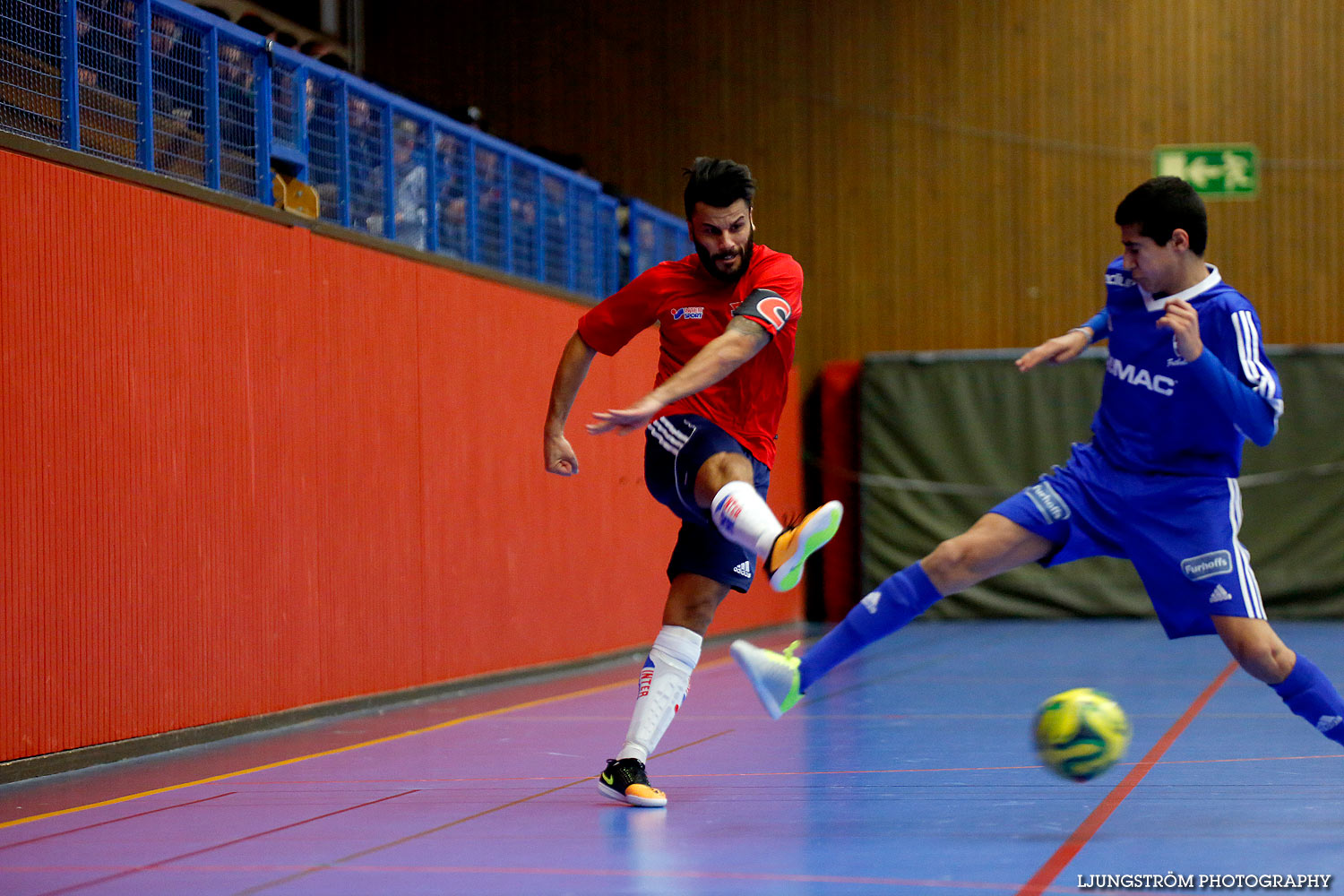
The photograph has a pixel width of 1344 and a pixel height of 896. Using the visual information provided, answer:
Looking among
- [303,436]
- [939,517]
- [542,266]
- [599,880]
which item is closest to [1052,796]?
[599,880]

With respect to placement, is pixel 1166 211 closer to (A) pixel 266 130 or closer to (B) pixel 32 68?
(B) pixel 32 68

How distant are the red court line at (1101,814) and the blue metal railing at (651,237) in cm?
661

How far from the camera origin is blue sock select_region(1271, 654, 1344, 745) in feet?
13.5

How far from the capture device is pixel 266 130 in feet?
24.0

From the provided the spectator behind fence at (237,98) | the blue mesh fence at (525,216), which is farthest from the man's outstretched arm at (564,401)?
the blue mesh fence at (525,216)

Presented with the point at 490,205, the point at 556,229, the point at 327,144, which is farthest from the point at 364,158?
the point at 556,229

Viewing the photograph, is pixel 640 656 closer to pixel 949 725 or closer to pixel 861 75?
pixel 949 725

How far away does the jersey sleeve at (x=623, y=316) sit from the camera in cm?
482

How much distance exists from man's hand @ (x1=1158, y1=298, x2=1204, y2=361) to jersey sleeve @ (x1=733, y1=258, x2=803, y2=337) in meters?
1.08

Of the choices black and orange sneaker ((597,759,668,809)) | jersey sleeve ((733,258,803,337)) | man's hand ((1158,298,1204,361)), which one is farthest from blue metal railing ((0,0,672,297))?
man's hand ((1158,298,1204,361))

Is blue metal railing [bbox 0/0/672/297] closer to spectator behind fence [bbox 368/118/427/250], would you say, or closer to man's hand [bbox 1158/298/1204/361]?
spectator behind fence [bbox 368/118/427/250]

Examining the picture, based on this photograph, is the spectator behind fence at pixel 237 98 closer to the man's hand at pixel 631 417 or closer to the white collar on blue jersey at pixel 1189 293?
the man's hand at pixel 631 417

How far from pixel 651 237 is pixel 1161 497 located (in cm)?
928

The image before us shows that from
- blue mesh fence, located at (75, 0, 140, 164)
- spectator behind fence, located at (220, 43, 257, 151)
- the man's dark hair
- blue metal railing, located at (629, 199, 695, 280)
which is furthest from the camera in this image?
blue metal railing, located at (629, 199, 695, 280)
